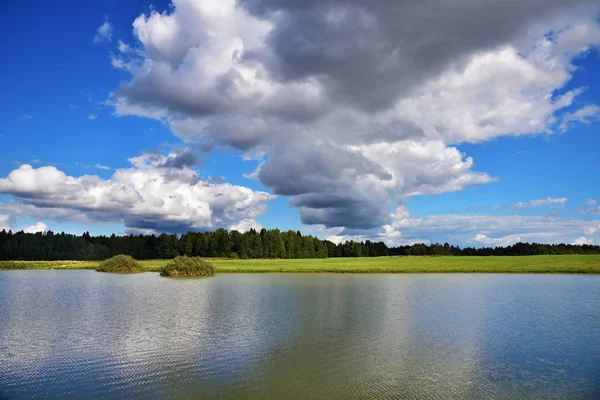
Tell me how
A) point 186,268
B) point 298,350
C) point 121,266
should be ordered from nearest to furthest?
1. point 298,350
2. point 186,268
3. point 121,266

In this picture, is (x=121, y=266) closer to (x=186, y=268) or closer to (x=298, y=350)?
(x=186, y=268)

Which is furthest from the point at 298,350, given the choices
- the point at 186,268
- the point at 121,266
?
the point at 121,266

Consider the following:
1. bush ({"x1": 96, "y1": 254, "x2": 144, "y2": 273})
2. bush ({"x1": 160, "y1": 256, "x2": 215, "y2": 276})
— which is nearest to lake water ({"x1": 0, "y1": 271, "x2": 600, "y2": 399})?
bush ({"x1": 160, "y1": 256, "x2": 215, "y2": 276})

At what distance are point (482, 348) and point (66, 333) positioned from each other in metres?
25.7

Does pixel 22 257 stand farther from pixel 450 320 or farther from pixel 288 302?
pixel 450 320

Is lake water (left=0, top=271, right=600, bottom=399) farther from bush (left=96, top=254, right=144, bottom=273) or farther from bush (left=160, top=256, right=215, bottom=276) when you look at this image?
bush (left=96, top=254, right=144, bottom=273)

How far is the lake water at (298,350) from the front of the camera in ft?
53.6

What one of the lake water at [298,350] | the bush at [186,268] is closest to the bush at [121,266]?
the bush at [186,268]

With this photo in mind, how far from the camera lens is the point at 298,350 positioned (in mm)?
22312

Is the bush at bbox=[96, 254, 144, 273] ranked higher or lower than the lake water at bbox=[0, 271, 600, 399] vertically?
higher

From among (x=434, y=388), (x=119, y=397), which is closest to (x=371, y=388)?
(x=434, y=388)

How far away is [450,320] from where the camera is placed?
32219 millimetres

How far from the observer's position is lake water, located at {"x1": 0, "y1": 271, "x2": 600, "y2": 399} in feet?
53.6

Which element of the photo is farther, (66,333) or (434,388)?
(66,333)
